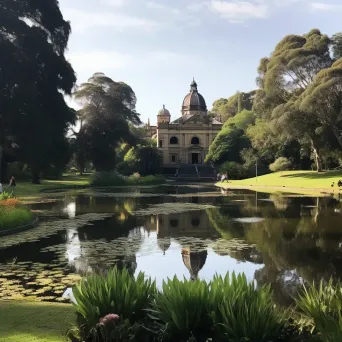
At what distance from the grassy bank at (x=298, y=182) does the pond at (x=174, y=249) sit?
850 inches

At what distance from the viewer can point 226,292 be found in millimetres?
4496

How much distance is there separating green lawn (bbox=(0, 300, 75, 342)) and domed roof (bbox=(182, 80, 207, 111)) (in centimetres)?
10751

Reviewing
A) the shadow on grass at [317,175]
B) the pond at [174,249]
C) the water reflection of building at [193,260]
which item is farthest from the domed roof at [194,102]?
the water reflection of building at [193,260]

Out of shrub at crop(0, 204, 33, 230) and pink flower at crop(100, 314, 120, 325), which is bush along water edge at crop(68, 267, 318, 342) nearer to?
pink flower at crop(100, 314, 120, 325)

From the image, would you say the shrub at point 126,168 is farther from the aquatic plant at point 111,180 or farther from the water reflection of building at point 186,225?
the water reflection of building at point 186,225

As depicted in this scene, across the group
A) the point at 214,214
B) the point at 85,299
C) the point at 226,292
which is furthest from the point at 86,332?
the point at 214,214

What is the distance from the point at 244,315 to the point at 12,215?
12515 millimetres

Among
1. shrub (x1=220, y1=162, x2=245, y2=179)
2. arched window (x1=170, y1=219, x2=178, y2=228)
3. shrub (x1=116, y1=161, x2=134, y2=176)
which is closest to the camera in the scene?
arched window (x1=170, y1=219, x2=178, y2=228)

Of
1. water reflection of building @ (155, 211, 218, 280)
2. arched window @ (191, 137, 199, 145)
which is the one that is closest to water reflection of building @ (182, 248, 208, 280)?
water reflection of building @ (155, 211, 218, 280)

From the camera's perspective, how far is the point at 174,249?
1206cm

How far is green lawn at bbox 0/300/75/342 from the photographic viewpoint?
5113mm

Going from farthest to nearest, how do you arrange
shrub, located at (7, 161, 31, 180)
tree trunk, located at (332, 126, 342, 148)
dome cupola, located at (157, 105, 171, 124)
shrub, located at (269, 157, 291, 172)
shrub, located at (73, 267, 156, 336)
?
dome cupola, located at (157, 105, 171, 124) → shrub, located at (269, 157, 291, 172) → shrub, located at (7, 161, 31, 180) → tree trunk, located at (332, 126, 342, 148) → shrub, located at (73, 267, 156, 336)

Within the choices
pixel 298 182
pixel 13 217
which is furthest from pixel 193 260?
pixel 298 182

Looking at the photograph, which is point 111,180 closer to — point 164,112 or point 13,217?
point 13,217
